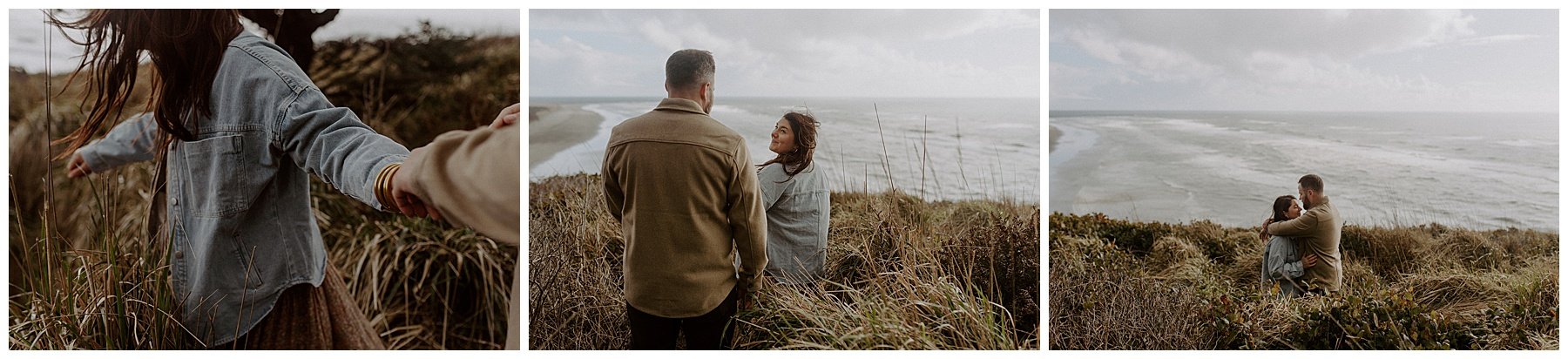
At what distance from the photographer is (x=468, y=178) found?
1.95 meters

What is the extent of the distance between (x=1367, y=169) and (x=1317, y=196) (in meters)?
0.20

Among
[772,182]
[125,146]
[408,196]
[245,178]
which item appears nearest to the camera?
[408,196]

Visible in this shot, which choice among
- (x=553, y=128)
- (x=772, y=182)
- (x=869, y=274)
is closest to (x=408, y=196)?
(x=553, y=128)

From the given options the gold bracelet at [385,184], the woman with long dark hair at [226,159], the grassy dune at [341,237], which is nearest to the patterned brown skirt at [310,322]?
the woman with long dark hair at [226,159]

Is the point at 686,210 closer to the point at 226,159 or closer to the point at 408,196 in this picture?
the point at 408,196

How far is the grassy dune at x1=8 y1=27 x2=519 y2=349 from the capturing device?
317 cm

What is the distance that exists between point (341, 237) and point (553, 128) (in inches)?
38.2

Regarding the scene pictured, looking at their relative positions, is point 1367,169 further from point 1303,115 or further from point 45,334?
point 45,334

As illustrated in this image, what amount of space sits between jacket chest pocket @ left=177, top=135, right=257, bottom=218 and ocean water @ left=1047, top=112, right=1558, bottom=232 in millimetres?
2635

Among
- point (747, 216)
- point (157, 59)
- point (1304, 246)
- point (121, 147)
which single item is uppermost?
point (157, 59)

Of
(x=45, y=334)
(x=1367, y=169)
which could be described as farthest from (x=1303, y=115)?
(x=45, y=334)

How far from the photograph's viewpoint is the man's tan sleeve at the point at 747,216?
3.20m

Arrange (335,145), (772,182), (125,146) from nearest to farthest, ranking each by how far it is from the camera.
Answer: (335,145) < (125,146) < (772,182)

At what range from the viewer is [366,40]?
344cm
